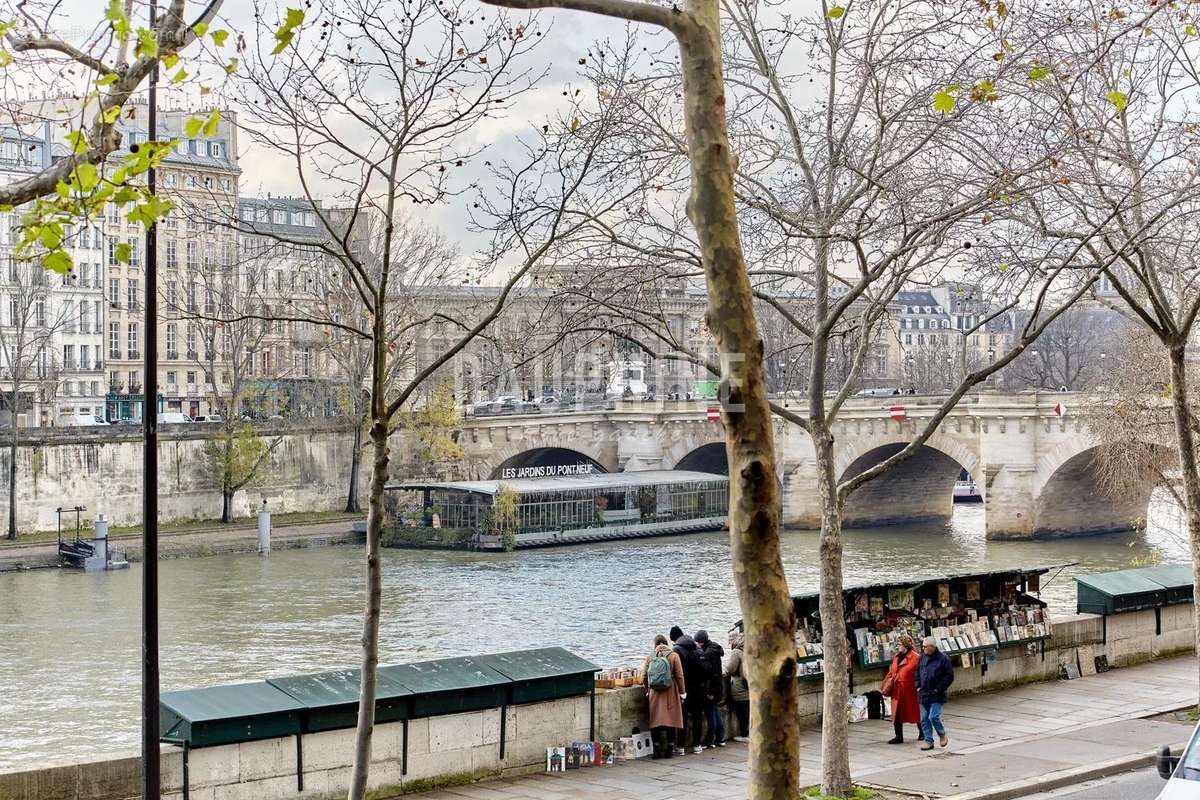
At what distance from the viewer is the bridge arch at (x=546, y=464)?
6981 cm

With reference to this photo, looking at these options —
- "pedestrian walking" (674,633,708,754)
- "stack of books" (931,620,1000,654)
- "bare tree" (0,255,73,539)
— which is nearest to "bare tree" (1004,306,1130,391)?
"bare tree" (0,255,73,539)

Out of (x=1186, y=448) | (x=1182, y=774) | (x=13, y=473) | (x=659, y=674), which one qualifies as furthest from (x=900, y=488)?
(x=1182, y=774)

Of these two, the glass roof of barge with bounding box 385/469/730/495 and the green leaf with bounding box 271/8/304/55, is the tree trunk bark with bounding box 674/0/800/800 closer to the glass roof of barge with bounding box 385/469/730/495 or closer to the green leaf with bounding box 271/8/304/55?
the green leaf with bounding box 271/8/304/55

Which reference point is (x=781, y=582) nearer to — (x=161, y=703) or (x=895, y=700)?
(x=161, y=703)

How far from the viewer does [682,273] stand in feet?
51.1

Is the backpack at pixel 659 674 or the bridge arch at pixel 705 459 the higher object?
the bridge arch at pixel 705 459

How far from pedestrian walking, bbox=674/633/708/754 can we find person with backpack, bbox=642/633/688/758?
0.45 feet

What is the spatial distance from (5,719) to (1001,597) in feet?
53.7

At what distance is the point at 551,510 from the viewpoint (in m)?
60.2

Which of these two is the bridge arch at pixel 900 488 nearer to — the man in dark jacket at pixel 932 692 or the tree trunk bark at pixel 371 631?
the man in dark jacket at pixel 932 692

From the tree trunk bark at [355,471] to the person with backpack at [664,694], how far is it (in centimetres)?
4703

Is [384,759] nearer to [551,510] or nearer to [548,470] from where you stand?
[551,510]

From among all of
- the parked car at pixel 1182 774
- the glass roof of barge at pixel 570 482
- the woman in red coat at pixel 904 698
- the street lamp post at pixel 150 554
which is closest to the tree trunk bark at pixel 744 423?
the parked car at pixel 1182 774

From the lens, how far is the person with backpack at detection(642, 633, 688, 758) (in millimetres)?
16203
